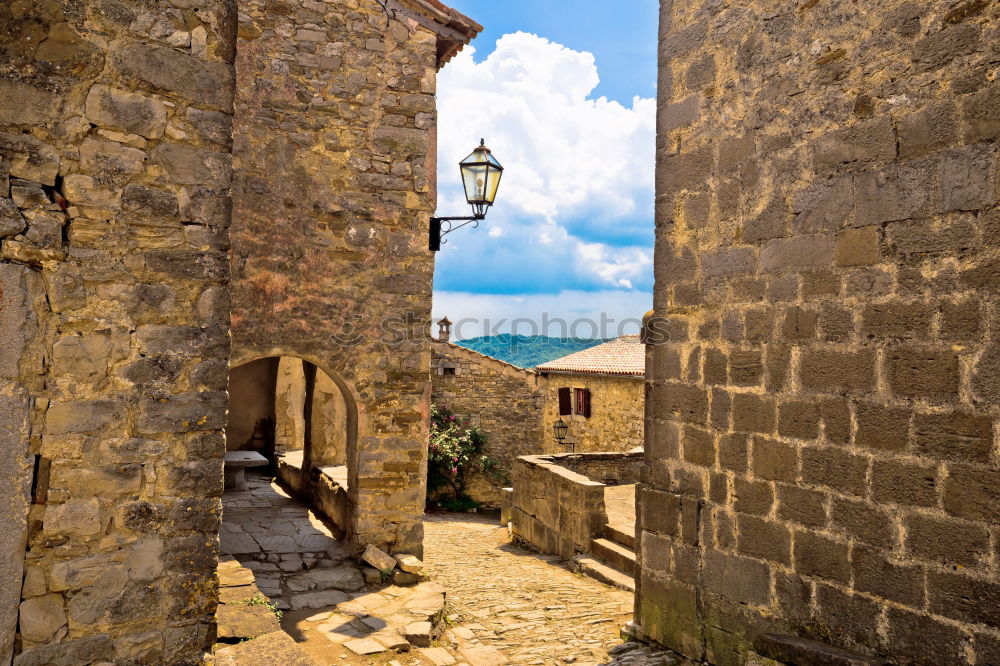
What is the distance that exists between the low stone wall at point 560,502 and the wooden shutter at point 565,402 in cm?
581

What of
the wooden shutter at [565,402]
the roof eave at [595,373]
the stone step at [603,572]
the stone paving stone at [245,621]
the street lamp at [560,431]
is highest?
the roof eave at [595,373]

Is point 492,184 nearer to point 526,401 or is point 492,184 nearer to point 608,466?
point 608,466

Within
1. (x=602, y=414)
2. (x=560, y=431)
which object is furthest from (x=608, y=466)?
(x=560, y=431)

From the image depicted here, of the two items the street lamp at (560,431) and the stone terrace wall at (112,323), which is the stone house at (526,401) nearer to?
the street lamp at (560,431)

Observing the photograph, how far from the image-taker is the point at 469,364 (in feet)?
60.0

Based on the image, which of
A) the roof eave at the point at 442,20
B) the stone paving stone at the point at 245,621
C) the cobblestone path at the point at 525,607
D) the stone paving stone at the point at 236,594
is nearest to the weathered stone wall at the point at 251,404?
the cobblestone path at the point at 525,607

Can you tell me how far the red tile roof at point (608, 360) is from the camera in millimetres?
17750

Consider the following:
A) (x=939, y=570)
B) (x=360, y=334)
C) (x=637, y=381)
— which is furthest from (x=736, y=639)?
(x=637, y=381)

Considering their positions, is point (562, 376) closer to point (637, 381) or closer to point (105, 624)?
point (637, 381)

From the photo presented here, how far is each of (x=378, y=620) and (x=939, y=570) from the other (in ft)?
13.2

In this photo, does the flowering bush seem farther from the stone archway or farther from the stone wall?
the stone wall

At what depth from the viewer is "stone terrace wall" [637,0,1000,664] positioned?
3.00m

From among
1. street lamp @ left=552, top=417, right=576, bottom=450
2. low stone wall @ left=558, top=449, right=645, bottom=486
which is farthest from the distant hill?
low stone wall @ left=558, top=449, right=645, bottom=486

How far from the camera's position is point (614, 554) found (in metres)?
8.40
